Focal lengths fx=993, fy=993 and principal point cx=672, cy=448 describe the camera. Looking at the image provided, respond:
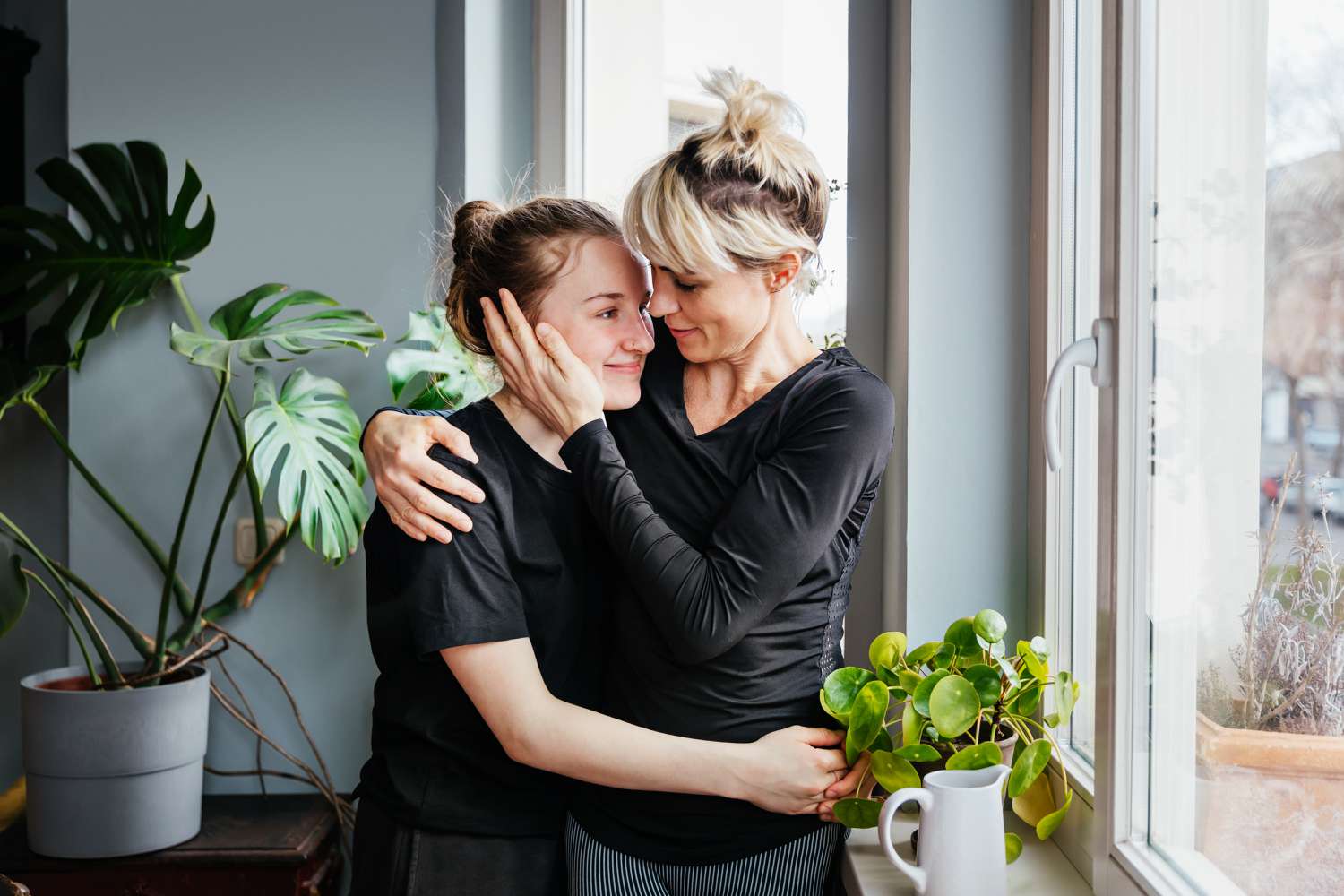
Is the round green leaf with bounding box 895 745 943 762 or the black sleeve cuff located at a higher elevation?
the black sleeve cuff

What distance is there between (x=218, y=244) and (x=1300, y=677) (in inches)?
76.1

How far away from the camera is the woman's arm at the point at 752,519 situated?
3.07ft

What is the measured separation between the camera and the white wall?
76.7 inches

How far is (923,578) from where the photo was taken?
1202 mm

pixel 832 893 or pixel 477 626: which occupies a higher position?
pixel 477 626

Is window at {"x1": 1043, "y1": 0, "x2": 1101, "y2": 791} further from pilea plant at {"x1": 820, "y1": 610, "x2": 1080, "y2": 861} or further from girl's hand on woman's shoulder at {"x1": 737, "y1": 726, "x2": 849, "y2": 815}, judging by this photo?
girl's hand on woman's shoulder at {"x1": 737, "y1": 726, "x2": 849, "y2": 815}

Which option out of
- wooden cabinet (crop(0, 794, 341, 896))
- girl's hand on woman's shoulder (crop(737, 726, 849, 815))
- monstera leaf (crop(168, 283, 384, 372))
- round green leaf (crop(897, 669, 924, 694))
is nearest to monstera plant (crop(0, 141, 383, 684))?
monstera leaf (crop(168, 283, 384, 372))

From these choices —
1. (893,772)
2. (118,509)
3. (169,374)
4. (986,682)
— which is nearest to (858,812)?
(893,772)

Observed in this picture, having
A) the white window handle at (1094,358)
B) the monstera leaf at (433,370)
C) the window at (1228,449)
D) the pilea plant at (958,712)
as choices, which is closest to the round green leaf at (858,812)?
the pilea plant at (958,712)

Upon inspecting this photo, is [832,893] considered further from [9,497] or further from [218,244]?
[9,497]

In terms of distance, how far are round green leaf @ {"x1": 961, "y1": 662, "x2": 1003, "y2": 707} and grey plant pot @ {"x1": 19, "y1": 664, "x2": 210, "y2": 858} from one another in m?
1.37

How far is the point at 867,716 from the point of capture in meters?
0.96

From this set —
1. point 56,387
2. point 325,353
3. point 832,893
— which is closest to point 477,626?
point 832,893

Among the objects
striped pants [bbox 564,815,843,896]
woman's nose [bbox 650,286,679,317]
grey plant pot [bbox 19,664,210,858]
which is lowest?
grey plant pot [bbox 19,664,210,858]
